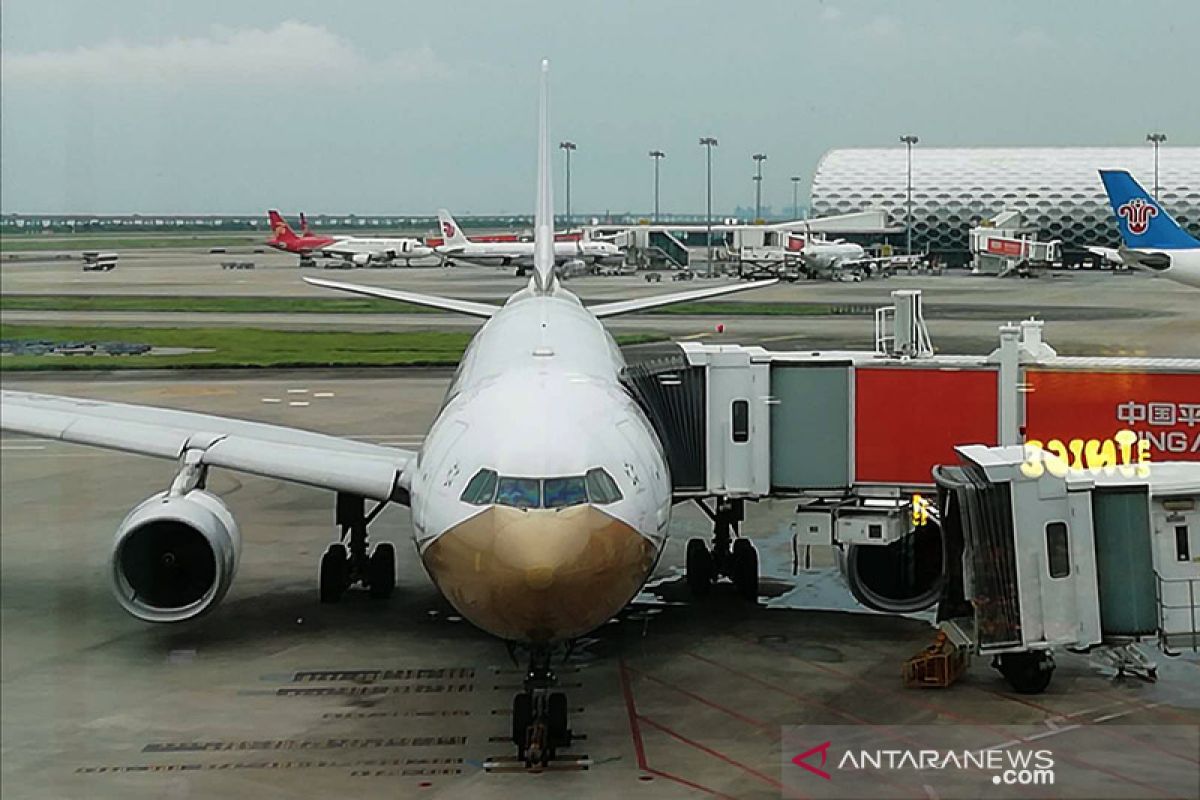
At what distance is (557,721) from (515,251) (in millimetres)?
64134

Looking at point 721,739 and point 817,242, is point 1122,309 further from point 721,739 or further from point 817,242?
point 817,242

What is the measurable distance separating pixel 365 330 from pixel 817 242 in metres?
23.3

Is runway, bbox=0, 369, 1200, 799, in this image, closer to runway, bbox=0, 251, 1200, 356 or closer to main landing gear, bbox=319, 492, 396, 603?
main landing gear, bbox=319, 492, 396, 603

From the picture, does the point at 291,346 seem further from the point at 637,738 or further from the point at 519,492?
the point at 519,492

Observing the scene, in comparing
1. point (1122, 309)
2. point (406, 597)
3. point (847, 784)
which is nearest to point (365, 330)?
point (1122, 309)

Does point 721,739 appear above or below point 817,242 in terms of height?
below

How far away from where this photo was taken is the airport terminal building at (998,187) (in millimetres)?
22453

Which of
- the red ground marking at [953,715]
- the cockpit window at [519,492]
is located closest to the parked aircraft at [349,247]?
the red ground marking at [953,715]

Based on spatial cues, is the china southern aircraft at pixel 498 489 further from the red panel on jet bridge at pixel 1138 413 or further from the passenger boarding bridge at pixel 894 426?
the red panel on jet bridge at pixel 1138 413

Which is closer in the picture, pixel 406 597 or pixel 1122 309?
pixel 406 597

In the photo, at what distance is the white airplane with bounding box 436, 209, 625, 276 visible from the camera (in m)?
68.8

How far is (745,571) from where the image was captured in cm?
1564

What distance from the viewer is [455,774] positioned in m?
10.2

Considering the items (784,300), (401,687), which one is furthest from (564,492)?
(784,300)
